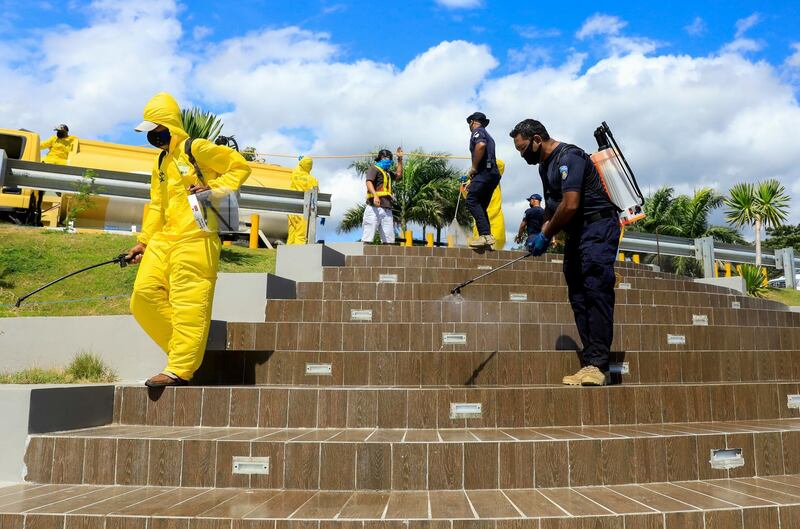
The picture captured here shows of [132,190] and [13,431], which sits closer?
[13,431]

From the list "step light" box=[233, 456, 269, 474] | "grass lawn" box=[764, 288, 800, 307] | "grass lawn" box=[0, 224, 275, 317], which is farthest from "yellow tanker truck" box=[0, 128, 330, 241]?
"grass lawn" box=[764, 288, 800, 307]

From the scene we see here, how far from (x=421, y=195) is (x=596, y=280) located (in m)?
24.7

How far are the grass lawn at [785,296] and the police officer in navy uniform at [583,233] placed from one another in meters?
11.7

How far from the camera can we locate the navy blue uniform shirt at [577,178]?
4.07 metres

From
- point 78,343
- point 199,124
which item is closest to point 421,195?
point 199,124

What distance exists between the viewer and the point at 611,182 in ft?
14.0

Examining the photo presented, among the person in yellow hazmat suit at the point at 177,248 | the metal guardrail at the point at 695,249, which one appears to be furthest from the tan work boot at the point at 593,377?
the metal guardrail at the point at 695,249

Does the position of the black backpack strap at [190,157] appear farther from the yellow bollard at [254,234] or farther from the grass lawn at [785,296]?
the grass lawn at [785,296]

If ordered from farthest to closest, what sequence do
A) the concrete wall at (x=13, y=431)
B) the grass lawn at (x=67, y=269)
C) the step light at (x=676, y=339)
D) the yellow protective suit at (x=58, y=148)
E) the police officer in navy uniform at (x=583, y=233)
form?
the yellow protective suit at (x=58, y=148), the grass lawn at (x=67, y=269), the step light at (x=676, y=339), the police officer in navy uniform at (x=583, y=233), the concrete wall at (x=13, y=431)

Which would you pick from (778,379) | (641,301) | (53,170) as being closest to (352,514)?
(778,379)

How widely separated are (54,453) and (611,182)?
→ 4.25m

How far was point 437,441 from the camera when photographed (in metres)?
3.02

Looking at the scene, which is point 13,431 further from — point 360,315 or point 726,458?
point 726,458

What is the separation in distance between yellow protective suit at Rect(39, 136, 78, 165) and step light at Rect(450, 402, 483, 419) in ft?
40.1
